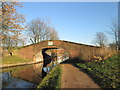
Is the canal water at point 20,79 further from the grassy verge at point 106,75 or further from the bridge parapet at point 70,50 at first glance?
the bridge parapet at point 70,50

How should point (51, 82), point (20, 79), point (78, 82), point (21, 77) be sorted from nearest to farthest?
point (78, 82) → point (51, 82) → point (20, 79) → point (21, 77)

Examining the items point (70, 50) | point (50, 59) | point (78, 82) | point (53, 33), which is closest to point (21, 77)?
point (78, 82)

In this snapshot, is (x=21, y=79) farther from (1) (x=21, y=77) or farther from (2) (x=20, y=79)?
(1) (x=21, y=77)

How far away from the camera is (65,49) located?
22016 mm

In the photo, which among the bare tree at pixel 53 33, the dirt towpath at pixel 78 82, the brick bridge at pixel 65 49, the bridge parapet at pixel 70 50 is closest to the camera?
the dirt towpath at pixel 78 82

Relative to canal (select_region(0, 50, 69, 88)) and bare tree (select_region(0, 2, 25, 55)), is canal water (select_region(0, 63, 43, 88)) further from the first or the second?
bare tree (select_region(0, 2, 25, 55))

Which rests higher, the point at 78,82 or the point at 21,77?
the point at 78,82

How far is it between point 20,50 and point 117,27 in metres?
23.8

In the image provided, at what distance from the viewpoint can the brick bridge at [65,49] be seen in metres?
17.4

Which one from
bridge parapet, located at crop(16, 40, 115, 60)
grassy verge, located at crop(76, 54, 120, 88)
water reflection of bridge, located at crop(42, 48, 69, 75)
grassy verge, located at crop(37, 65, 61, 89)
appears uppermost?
bridge parapet, located at crop(16, 40, 115, 60)

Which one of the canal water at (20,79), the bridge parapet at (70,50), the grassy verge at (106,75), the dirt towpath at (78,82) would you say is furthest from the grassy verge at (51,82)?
the bridge parapet at (70,50)

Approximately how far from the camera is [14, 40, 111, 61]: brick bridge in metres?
17.4

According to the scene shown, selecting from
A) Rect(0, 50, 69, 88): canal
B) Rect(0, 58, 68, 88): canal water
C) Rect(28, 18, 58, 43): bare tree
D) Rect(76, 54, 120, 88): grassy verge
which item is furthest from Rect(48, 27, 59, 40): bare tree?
Rect(76, 54, 120, 88): grassy verge

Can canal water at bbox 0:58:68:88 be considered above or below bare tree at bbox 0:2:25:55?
below
